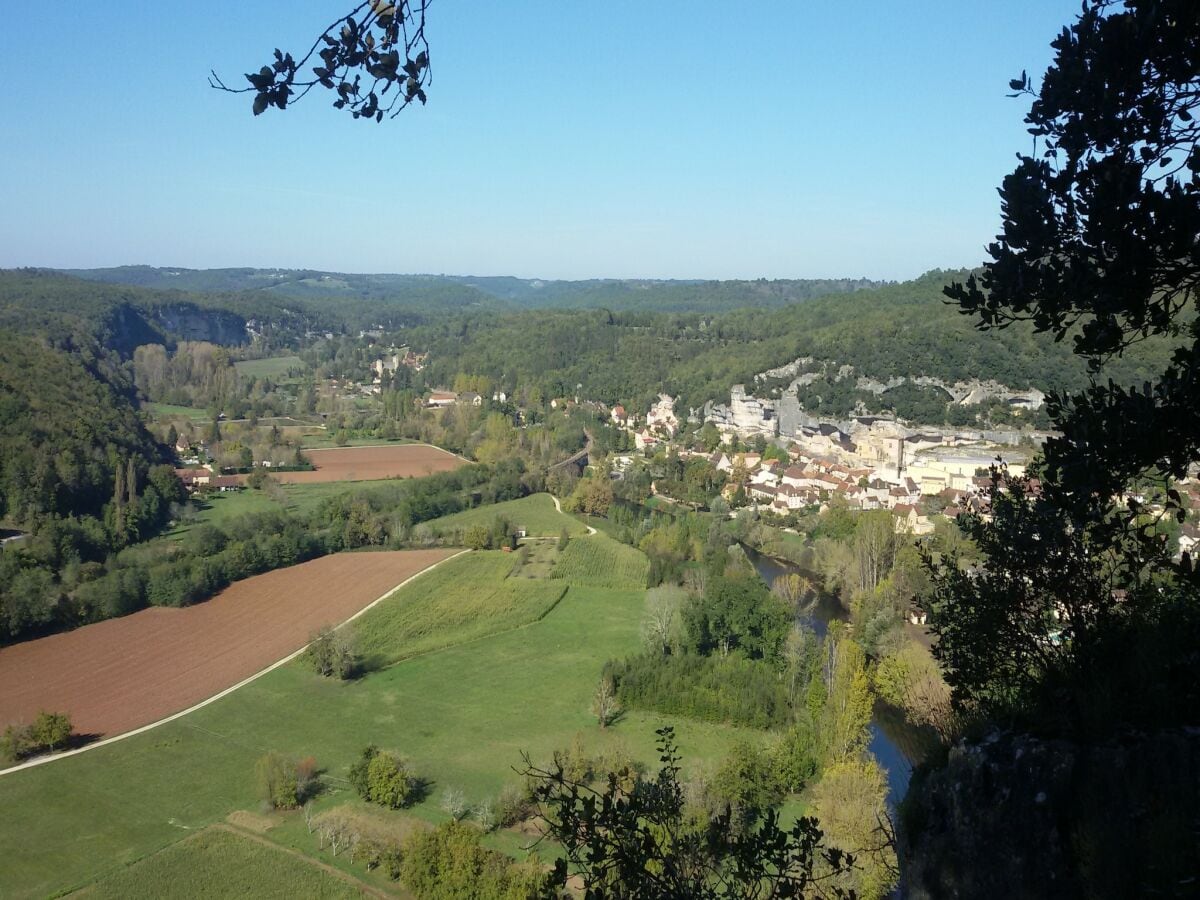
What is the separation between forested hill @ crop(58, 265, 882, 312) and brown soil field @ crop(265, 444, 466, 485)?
67.2m

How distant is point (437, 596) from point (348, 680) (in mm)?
Result: 6135

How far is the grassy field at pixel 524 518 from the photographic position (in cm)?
3428

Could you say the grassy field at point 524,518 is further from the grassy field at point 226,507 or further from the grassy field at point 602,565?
the grassy field at point 226,507

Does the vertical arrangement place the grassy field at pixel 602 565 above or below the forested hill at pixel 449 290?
below

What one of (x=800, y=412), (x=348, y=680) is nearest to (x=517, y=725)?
(x=348, y=680)

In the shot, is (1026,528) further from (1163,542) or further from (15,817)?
(15,817)

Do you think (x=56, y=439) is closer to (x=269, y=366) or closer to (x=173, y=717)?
(x=173, y=717)

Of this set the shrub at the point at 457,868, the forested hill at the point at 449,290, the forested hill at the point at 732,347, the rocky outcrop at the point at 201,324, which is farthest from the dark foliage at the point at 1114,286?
the forested hill at the point at 449,290

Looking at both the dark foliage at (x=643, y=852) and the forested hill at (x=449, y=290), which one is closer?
the dark foliage at (x=643, y=852)

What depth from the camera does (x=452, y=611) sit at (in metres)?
24.7

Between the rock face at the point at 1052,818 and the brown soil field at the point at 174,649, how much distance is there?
685 inches

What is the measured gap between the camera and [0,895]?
458 inches

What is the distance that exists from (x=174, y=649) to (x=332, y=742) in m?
7.36

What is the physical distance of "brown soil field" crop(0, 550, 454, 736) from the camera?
1825 centimetres
